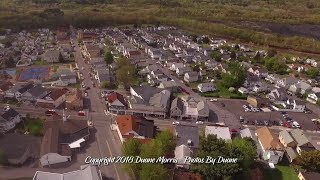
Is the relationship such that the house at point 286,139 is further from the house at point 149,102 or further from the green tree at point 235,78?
the green tree at point 235,78

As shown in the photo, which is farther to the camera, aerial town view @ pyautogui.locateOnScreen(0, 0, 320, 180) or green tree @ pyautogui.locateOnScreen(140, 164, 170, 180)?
aerial town view @ pyautogui.locateOnScreen(0, 0, 320, 180)

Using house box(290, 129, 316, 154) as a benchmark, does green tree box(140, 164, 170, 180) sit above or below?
above

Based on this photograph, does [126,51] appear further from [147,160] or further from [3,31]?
[147,160]

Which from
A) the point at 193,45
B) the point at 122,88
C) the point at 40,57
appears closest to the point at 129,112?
the point at 122,88

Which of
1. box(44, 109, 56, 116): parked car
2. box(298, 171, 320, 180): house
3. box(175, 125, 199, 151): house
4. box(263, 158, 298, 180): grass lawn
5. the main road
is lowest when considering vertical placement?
box(263, 158, 298, 180): grass lawn

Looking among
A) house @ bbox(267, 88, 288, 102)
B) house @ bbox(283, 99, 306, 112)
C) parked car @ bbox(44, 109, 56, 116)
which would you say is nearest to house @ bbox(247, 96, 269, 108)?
house @ bbox(267, 88, 288, 102)

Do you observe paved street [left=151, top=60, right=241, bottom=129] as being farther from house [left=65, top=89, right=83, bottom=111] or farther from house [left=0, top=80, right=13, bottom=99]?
house [left=0, top=80, right=13, bottom=99]
